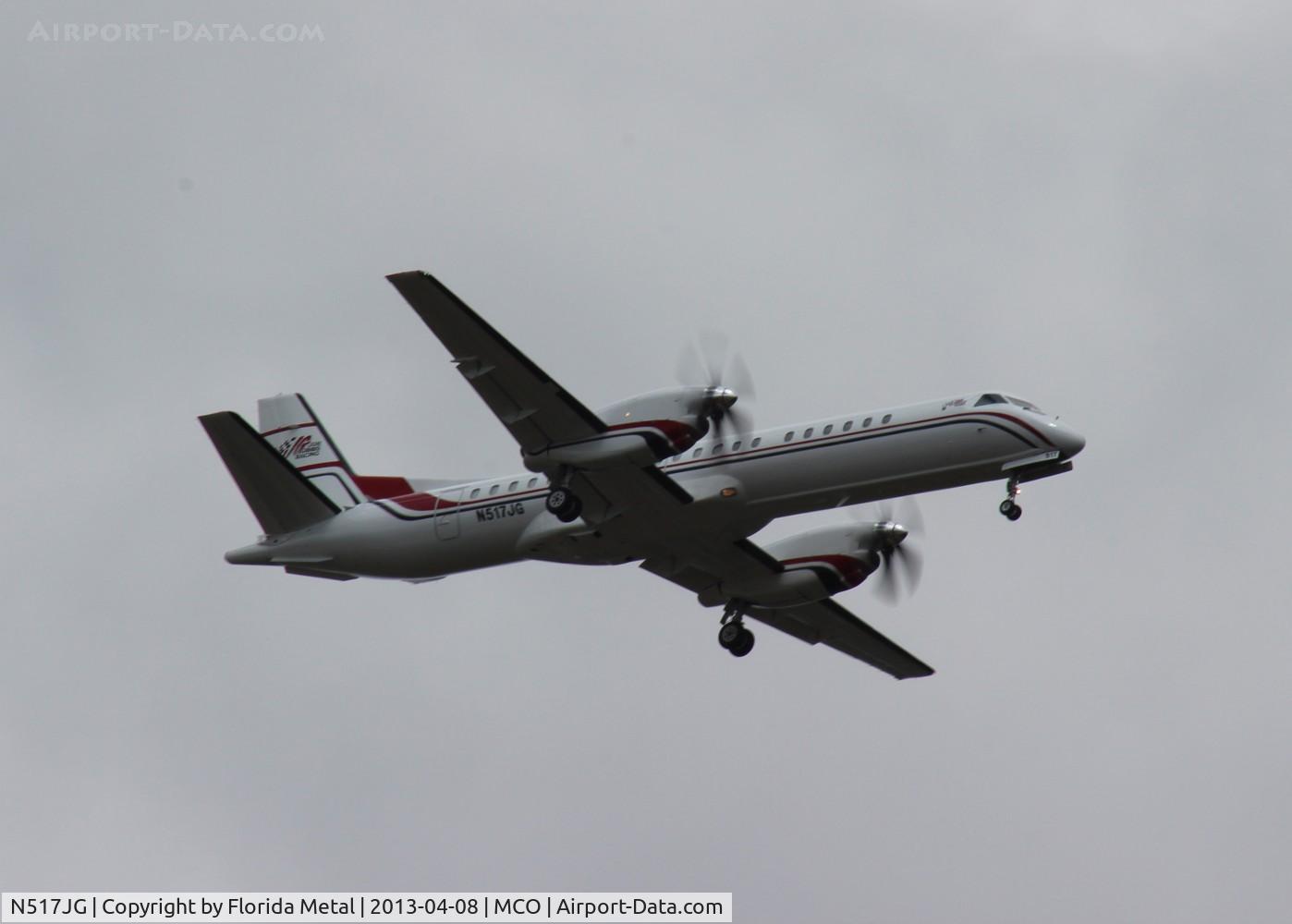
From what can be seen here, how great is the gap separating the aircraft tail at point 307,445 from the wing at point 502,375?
7.36 m

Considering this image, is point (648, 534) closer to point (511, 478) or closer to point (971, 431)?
point (511, 478)

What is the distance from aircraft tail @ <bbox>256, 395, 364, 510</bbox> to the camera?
35.6 m

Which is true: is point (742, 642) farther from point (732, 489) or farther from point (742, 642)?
point (732, 489)

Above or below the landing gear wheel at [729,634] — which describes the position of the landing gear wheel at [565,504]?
above

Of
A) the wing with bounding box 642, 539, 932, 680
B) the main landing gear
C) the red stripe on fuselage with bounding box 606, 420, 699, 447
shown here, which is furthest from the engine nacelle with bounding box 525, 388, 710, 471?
the main landing gear

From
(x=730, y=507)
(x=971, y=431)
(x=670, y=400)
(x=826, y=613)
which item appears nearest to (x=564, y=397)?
(x=670, y=400)

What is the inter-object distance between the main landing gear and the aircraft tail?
26.1 feet

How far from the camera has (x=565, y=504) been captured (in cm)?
2920

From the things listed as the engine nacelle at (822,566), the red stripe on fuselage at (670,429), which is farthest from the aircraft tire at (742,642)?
the red stripe on fuselage at (670,429)

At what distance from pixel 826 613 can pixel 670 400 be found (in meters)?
7.97

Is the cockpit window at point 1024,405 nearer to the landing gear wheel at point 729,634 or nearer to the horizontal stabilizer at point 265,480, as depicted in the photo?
the landing gear wheel at point 729,634

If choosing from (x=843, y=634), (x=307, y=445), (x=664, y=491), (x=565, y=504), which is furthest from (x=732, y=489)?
(x=307, y=445)

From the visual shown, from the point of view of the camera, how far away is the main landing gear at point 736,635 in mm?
33844

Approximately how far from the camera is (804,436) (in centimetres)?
2906
